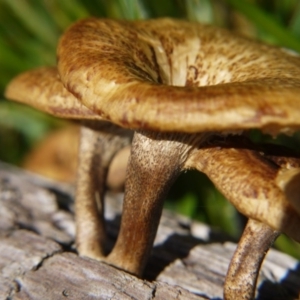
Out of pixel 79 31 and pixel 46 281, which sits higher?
pixel 79 31

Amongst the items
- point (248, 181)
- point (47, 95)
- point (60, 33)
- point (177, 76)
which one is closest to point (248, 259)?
point (248, 181)

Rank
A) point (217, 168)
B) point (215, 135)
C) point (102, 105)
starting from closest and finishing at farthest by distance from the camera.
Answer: point (102, 105) < point (217, 168) < point (215, 135)

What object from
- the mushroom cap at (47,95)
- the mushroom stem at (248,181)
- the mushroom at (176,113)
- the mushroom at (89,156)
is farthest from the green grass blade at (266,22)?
the mushroom stem at (248,181)

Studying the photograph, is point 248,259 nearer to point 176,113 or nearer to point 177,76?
point 176,113

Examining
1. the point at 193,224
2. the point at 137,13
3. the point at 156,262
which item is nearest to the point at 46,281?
the point at 156,262

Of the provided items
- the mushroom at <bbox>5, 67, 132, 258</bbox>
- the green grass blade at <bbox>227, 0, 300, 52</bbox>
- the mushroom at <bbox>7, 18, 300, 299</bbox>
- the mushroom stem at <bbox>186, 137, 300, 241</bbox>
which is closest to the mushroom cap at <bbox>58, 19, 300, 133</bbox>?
the mushroom at <bbox>7, 18, 300, 299</bbox>

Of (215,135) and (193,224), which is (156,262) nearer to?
(193,224)

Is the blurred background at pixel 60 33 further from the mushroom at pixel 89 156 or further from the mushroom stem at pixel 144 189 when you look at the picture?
the mushroom stem at pixel 144 189
